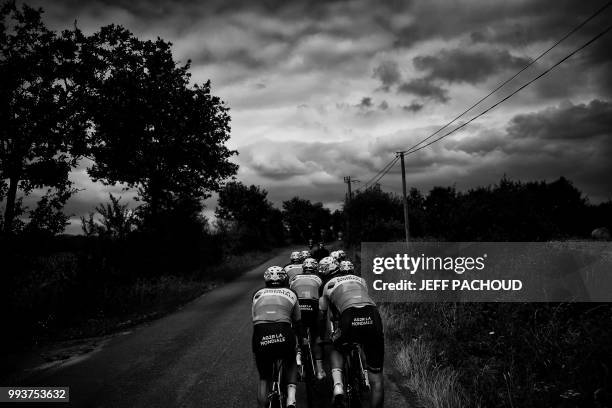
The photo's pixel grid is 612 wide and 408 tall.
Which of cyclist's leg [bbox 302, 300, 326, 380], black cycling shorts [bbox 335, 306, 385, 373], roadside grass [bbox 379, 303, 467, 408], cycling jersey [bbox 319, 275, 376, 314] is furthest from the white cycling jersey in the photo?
black cycling shorts [bbox 335, 306, 385, 373]

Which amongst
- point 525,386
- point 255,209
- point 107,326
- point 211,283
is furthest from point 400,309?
point 255,209

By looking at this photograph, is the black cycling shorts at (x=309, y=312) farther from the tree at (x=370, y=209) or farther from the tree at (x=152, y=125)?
the tree at (x=370, y=209)

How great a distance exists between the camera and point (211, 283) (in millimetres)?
19719

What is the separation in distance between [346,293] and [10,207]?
1111cm

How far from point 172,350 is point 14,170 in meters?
9.75

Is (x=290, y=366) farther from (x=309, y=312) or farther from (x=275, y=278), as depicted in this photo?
(x=309, y=312)

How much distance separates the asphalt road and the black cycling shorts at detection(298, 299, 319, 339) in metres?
1.08

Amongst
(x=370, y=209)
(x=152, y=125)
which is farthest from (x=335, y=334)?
(x=370, y=209)

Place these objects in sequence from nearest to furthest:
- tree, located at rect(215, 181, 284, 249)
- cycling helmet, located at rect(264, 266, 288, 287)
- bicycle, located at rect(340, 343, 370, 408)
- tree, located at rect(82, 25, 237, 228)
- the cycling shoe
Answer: the cycling shoe
bicycle, located at rect(340, 343, 370, 408)
cycling helmet, located at rect(264, 266, 288, 287)
tree, located at rect(82, 25, 237, 228)
tree, located at rect(215, 181, 284, 249)

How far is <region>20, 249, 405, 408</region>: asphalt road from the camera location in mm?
5844

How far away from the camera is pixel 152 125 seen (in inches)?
817

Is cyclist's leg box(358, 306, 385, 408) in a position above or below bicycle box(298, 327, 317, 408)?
above

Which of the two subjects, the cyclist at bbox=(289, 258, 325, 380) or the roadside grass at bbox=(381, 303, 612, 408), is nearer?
the roadside grass at bbox=(381, 303, 612, 408)

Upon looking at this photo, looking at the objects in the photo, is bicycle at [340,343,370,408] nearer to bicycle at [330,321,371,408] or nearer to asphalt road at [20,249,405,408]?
bicycle at [330,321,371,408]
